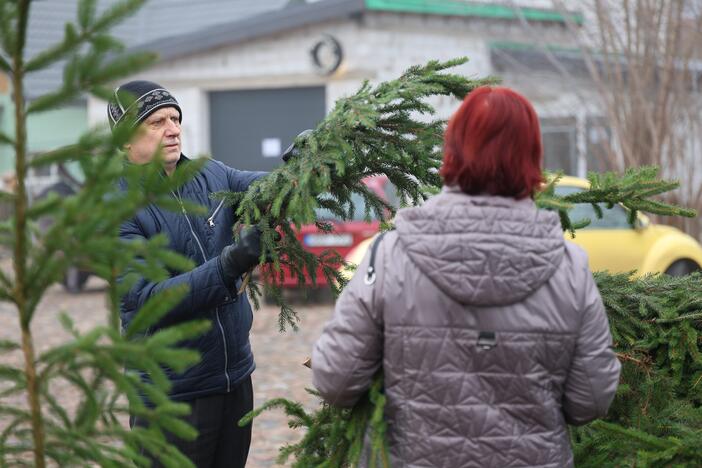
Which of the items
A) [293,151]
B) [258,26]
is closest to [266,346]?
[293,151]

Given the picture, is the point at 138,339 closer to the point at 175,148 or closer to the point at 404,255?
the point at 404,255

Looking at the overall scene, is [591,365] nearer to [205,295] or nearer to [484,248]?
[484,248]

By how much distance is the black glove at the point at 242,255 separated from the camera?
3.25 meters

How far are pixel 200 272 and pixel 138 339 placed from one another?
91 centimetres

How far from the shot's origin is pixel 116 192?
7.66 ft

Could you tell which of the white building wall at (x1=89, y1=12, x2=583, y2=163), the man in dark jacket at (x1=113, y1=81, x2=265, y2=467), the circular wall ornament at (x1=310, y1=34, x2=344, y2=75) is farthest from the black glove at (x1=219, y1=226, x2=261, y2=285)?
the circular wall ornament at (x1=310, y1=34, x2=344, y2=75)

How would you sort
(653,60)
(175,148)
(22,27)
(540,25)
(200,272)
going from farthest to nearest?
(540,25), (653,60), (175,148), (200,272), (22,27)

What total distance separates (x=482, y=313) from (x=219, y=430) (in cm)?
152

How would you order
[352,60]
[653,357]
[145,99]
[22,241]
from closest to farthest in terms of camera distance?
1. [22,241]
2. [653,357]
3. [145,99]
4. [352,60]

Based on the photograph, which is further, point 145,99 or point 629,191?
point 145,99

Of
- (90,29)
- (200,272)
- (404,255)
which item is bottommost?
(200,272)

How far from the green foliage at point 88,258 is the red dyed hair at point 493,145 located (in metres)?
0.61

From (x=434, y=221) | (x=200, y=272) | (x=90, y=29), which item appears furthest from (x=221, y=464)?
(x=90, y=29)

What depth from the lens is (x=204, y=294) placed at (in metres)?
3.30
